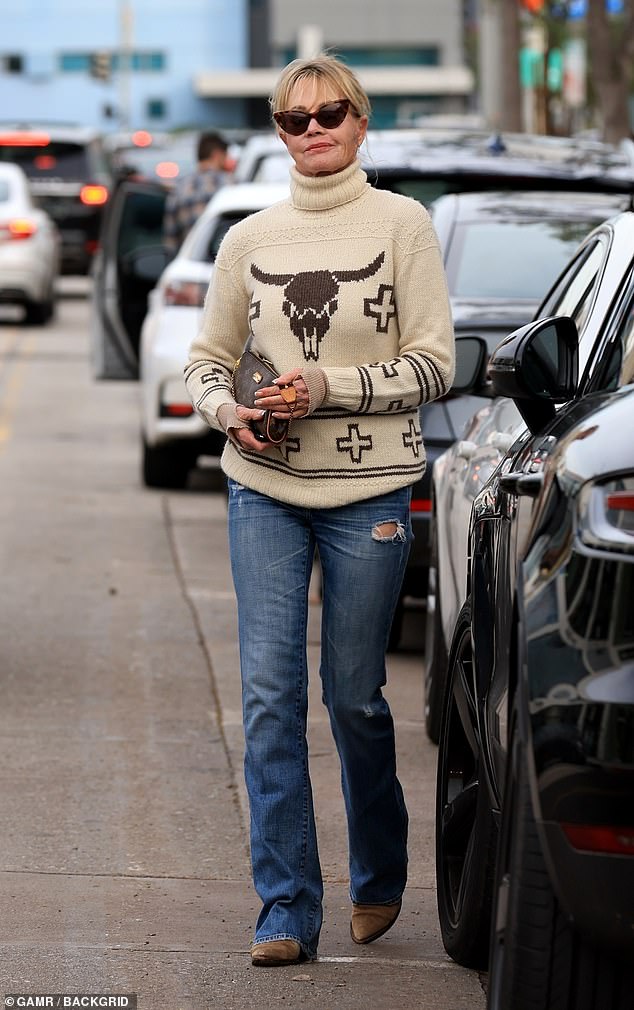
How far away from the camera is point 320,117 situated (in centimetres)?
453

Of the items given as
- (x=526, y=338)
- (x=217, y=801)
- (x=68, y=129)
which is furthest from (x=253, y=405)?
(x=68, y=129)

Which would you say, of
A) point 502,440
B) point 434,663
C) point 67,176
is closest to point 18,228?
point 67,176

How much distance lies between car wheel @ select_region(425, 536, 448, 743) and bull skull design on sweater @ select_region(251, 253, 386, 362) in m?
2.14

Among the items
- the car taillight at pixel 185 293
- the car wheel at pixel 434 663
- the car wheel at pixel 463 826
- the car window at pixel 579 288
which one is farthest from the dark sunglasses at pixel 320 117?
the car taillight at pixel 185 293

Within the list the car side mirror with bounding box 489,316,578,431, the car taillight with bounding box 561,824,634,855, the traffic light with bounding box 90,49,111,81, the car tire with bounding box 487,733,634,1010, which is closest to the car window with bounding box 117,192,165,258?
the car side mirror with bounding box 489,316,578,431

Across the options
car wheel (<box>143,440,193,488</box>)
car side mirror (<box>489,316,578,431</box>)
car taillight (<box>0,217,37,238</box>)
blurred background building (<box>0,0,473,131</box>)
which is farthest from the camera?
blurred background building (<box>0,0,473,131</box>)

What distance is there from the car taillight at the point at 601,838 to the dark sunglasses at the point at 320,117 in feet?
6.15

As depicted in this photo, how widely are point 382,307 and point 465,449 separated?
1.75m

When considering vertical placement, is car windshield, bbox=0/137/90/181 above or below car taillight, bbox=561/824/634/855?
below

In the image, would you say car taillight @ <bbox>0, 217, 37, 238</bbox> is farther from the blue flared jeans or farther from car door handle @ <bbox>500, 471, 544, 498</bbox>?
car door handle @ <bbox>500, 471, 544, 498</bbox>

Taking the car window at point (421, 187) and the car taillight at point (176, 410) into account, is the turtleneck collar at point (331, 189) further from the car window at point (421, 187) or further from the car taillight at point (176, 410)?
the car taillight at point (176, 410)

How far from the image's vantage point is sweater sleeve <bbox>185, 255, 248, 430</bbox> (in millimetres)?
4625

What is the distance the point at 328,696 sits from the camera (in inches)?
181

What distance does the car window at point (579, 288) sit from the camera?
4891 mm
